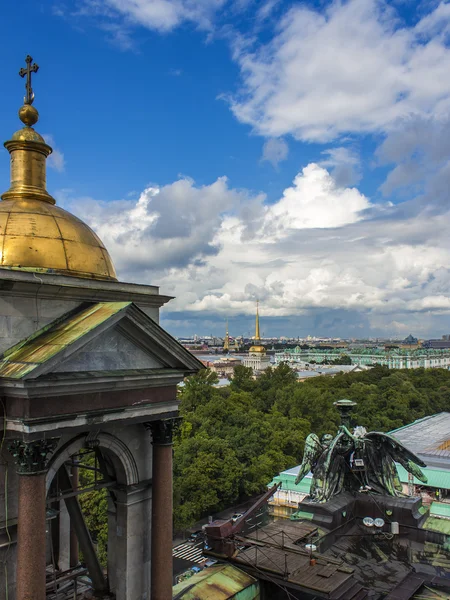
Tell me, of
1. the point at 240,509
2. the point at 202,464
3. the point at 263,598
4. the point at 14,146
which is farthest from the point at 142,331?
the point at 240,509

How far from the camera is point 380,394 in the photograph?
104438 millimetres

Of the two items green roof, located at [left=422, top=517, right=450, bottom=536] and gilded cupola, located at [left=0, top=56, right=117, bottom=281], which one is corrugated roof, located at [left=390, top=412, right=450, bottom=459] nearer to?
green roof, located at [left=422, top=517, right=450, bottom=536]

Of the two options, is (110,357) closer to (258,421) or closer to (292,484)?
(292,484)

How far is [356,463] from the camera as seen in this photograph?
1140 inches

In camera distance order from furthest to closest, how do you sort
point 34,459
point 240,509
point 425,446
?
point 425,446
point 240,509
point 34,459

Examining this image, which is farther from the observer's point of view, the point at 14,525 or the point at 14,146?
the point at 14,146

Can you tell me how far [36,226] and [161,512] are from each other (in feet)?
34.8

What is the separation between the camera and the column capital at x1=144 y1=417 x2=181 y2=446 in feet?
60.6

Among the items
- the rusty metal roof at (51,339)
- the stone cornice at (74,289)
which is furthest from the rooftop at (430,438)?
the rusty metal roof at (51,339)

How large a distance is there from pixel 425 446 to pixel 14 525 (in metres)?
65.3

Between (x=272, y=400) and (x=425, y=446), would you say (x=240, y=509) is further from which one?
(x=272, y=400)

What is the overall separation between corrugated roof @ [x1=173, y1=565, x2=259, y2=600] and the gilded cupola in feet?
39.5

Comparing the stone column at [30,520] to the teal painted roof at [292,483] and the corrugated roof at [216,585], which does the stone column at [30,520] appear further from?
the teal painted roof at [292,483]

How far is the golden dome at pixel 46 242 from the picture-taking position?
17.1 metres
